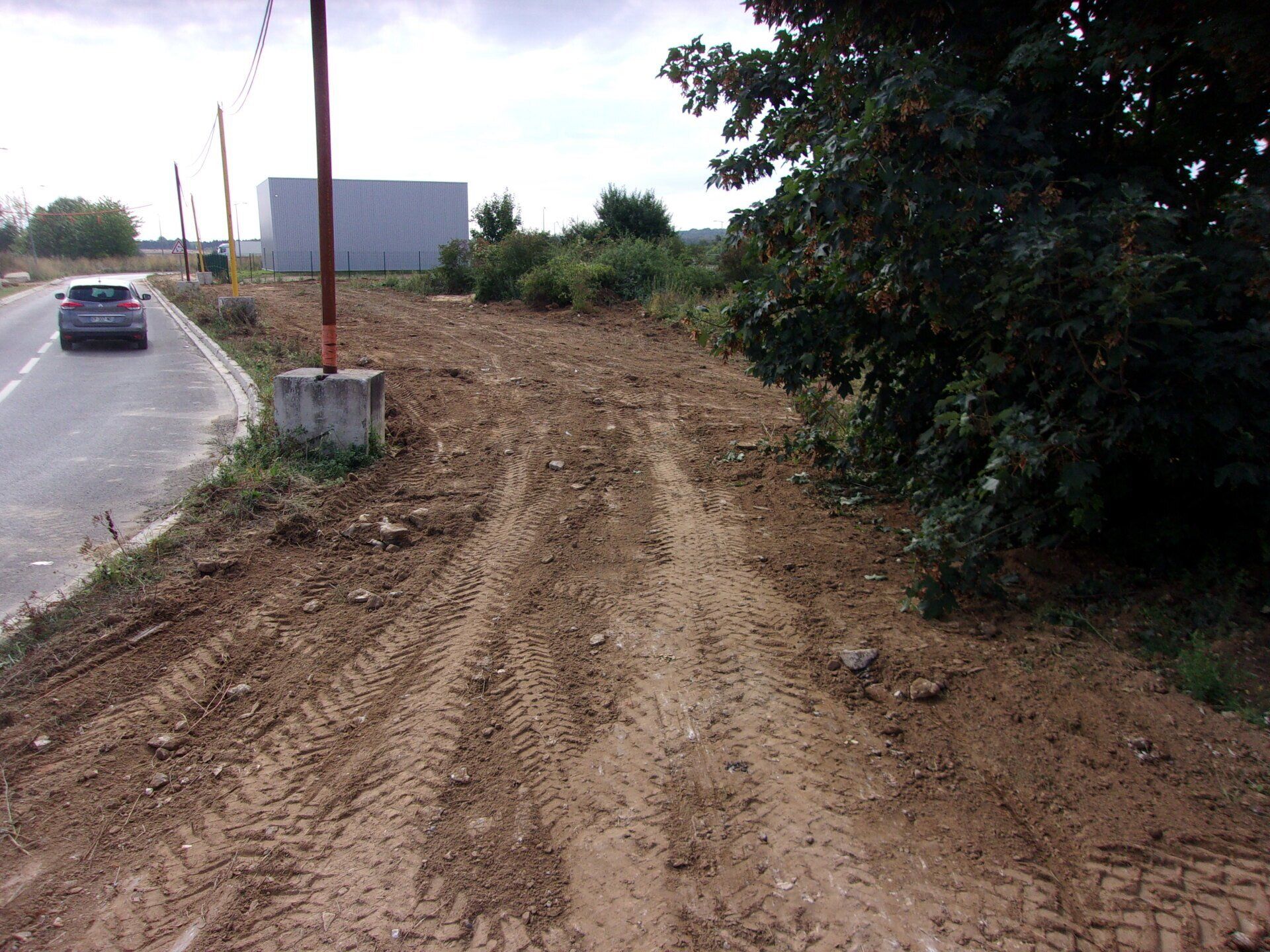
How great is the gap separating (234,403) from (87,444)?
2804 mm

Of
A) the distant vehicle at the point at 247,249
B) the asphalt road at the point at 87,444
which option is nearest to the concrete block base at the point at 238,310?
the asphalt road at the point at 87,444

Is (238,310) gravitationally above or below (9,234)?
below

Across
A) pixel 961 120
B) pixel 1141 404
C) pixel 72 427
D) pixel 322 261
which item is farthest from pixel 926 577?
pixel 72 427

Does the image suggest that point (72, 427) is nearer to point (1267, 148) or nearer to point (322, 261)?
point (322, 261)

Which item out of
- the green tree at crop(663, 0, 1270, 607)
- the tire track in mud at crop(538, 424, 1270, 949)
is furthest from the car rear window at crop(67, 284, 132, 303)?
the tire track in mud at crop(538, 424, 1270, 949)

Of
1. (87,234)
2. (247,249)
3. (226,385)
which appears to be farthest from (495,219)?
(87,234)

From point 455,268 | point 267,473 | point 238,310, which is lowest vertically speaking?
point 267,473

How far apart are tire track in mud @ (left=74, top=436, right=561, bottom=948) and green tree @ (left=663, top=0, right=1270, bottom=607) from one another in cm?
272

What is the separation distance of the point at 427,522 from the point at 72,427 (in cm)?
714

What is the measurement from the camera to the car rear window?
18.5 metres

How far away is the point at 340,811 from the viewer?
127 inches

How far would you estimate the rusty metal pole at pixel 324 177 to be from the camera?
26.4ft

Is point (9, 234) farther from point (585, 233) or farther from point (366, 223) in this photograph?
point (585, 233)

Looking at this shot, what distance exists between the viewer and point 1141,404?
3682mm
